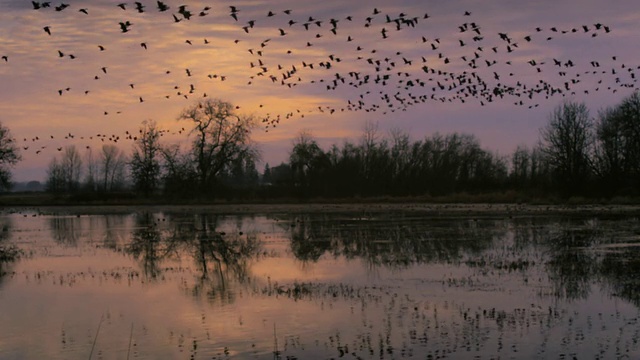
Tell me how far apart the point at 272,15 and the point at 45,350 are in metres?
11.1

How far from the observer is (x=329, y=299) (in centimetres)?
1609

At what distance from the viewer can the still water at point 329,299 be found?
11820 millimetres

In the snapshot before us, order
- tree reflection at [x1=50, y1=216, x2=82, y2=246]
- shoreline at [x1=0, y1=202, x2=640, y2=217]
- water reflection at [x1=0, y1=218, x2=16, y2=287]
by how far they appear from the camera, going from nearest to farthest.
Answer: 1. water reflection at [x1=0, y1=218, x2=16, y2=287]
2. tree reflection at [x1=50, y1=216, x2=82, y2=246]
3. shoreline at [x1=0, y1=202, x2=640, y2=217]

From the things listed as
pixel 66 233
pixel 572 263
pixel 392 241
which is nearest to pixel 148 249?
pixel 392 241

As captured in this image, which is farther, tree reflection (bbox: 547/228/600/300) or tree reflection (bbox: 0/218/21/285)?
tree reflection (bbox: 0/218/21/285)

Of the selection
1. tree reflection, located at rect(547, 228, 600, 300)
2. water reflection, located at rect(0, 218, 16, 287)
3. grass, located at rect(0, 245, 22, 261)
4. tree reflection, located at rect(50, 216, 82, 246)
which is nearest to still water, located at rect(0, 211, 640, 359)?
tree reflection, located at rect(547, 228, 600, 300)

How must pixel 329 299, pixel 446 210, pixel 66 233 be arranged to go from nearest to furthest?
pixel 329 299
pixel 66 233
pixel 446 210

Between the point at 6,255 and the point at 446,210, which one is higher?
the point at 446,210

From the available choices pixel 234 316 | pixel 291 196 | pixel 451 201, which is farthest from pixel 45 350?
pixel 291 196

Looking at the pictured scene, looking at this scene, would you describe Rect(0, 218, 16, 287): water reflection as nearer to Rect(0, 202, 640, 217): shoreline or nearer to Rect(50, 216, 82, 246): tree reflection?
Rect(50, 216, 82, 246): tree reflection

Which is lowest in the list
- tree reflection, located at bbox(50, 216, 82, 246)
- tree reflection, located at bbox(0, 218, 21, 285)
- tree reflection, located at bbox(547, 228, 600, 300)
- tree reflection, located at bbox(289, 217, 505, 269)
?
tree reflection, located at bbox(547, 228, 600, 300)

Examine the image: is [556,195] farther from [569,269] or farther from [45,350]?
[45,350]

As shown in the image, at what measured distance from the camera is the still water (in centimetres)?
1182

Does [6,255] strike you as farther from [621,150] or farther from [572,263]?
[621,150]
